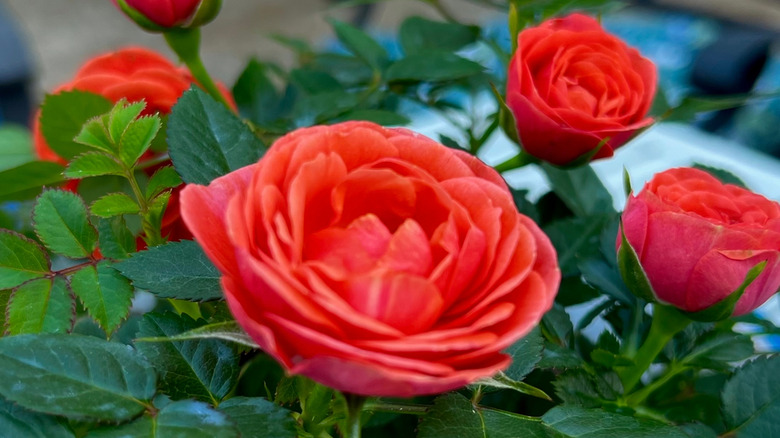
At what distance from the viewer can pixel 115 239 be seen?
0.30 meters

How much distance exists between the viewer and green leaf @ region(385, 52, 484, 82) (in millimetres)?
425

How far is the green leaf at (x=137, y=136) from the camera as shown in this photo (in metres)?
0.29

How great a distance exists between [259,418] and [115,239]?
0.11 metres

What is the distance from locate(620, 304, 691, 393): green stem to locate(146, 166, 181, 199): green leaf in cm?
23

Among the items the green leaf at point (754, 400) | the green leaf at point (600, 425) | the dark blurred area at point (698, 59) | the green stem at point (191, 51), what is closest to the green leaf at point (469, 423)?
the green leaf at point (600, 425)

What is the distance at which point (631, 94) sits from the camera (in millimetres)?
364

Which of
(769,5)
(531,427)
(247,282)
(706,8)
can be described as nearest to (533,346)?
(531,427)

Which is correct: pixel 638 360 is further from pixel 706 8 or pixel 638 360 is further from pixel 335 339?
pixel 706 8

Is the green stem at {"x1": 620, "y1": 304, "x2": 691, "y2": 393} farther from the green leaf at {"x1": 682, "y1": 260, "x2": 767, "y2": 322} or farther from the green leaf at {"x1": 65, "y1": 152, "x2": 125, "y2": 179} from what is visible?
the green leaf at {"x1": 65, "y1": 152, "x2": 125, "y2": 179}

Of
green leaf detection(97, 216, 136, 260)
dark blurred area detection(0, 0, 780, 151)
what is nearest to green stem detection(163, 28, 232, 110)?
green leaf detection(97, 216, 136, 260)

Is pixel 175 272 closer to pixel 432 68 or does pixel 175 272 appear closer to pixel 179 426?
pixel 179 426

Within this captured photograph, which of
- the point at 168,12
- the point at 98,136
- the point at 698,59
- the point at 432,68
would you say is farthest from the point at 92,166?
the point at 698,59

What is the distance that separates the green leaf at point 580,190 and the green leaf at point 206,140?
21 centimetres

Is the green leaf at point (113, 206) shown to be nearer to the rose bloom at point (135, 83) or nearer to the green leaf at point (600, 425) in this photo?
the rose bloom at point (135, 83)
